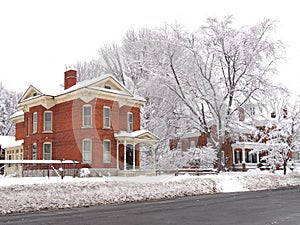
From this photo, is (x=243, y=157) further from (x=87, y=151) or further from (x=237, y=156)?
(x=87, y=151)

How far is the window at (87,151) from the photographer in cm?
2625

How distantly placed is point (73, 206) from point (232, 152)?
3248 centimetres

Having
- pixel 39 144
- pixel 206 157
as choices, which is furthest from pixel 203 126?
pixel 39 144

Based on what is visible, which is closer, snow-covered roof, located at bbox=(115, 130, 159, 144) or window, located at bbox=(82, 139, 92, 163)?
window, located at bbox=(82, 139, 92, 163)

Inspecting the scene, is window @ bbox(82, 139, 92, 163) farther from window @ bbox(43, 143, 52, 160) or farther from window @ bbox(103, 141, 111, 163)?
window @ bbox(43, 143, 52, 160)

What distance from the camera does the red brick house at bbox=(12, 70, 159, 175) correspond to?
87.0ft

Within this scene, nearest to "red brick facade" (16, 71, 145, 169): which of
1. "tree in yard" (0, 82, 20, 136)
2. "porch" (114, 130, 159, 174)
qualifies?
"porch" (114, 130, 159, 174)

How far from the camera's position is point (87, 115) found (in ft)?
87.9

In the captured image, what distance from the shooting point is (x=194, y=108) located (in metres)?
29.9

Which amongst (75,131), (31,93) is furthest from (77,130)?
(31,93)

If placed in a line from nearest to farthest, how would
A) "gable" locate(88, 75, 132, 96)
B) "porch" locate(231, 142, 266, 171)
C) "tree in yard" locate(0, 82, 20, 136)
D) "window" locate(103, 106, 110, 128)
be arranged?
1. "gable" locate(88, 75, 132, 96)
2. "window" locate(103, 106, 110, 128)
3. "porch" locate(231, 142, 266, 171)
4. "tree in yard" locate(0, 82, 20, 136)

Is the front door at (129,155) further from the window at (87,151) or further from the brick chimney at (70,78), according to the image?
the brick chimney at (70,78)

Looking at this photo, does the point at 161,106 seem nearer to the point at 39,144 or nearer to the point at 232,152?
the point at 39,144

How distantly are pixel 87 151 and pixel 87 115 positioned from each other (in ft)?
8.00
